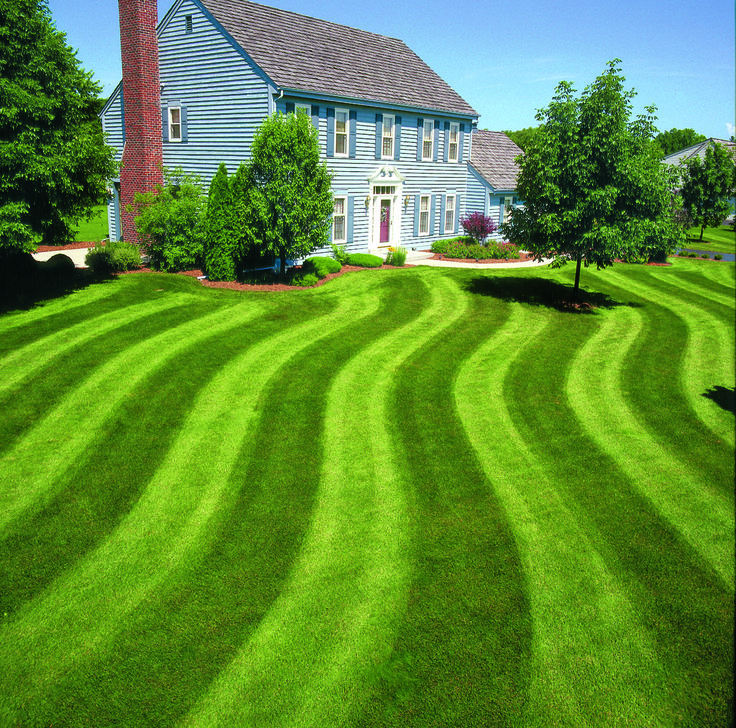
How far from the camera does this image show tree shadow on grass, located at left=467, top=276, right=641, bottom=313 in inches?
880

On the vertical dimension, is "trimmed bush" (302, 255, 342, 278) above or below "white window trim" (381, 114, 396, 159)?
below

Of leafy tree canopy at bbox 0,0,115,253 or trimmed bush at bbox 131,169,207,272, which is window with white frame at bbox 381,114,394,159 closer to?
trimmed bush at bbox 131,169,207,272

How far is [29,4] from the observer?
16.4m

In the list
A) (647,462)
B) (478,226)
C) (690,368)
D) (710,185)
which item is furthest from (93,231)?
(710,185)

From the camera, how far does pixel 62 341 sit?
51.1 feet

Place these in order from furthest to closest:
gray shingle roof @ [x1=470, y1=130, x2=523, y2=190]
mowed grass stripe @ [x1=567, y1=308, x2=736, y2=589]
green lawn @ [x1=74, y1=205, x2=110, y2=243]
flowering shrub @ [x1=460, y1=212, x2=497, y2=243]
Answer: green lawn @ [x1=74, y1=205, x2=110, y2=243], gray shingle roof @ [x1=470, y1=130, x2=523, y2=190], flowering shrub @ [x1=460, y1=212, x2=497, y2=243], mowed grass stripe @ [x1=567, y1=308, x2=736, y2=589]

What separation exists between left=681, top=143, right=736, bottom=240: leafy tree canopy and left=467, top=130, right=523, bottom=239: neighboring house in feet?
43.0

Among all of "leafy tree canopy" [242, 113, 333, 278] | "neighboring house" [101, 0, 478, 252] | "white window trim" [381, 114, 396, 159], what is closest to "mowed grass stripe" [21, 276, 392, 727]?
"leafy tree canopy" [242, 113, 333, 278]

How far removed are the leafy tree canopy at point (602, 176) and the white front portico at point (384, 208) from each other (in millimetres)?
11782

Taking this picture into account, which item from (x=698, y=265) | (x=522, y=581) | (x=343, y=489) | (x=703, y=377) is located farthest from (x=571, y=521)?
(x=698, y=265)

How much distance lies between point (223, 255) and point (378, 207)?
35.8 feet

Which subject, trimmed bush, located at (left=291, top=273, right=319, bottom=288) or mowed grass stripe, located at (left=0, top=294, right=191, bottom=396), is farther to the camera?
trimmed bush, located at (left=291, top=273, right=319, bottom=288)

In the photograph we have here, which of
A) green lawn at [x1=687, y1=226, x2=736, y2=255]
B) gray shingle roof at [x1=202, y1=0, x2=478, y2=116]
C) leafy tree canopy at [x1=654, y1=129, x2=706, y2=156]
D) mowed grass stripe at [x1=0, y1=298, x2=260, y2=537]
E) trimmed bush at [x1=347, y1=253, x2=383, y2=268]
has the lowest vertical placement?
mowed grass stripe at [x1=0, y1=298, x2=260, y2=537]

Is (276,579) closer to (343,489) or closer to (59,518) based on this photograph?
(343,489)
